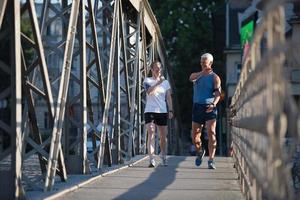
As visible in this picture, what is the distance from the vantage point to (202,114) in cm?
1126

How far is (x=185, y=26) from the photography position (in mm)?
49125

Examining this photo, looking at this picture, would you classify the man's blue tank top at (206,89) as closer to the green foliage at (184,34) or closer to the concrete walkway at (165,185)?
the concrete walkway at (165,185)

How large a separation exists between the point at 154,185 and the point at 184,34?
133 feet

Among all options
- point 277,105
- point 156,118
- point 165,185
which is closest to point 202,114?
point 156,118

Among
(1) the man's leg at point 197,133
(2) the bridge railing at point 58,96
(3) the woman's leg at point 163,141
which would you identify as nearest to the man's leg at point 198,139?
(1) the man's leg at point 197,133

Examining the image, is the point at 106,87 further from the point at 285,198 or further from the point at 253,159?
the point at 285,198

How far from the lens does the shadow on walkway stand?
7.40m

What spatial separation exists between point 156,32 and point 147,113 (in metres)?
12.0

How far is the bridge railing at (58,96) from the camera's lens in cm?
627

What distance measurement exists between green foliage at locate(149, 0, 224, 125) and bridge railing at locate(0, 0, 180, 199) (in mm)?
32325

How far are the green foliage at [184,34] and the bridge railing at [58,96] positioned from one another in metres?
32.3

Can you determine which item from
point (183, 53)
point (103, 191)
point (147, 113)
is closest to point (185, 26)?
point (183, 53)

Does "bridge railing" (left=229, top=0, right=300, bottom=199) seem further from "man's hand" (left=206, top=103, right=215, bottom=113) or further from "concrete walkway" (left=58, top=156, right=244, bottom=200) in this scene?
"man's hand" (left=206, top=103, right=215, bottom=113)

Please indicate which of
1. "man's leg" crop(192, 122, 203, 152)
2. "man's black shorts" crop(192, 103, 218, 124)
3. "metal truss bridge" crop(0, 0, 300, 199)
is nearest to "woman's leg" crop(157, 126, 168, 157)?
"metal truss bridge" crop(0, 0, 300, 199)
